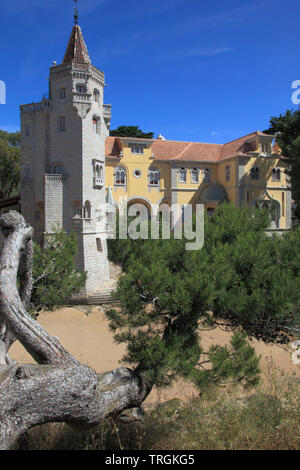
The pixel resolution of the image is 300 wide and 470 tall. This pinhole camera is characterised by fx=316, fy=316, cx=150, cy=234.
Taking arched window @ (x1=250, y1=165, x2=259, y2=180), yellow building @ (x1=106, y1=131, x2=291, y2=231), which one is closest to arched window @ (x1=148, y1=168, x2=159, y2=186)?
yellow building @ (x1=106, y1=131, x2=291, y2=231)

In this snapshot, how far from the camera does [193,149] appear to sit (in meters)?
35.8

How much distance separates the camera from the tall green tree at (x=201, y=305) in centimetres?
566

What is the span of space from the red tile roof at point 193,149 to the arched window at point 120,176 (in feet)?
4.84

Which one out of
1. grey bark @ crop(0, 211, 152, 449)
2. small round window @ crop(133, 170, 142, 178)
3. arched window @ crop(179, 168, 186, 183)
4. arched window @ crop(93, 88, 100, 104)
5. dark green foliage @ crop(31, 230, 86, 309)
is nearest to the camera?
grey bark @ crop(0, 211, 152, 449)

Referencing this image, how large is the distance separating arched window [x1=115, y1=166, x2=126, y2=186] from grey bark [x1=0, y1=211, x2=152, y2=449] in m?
27.0

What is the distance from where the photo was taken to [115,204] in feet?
103

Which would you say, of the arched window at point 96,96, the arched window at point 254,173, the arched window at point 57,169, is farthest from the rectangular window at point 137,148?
the arched window at point 254,173

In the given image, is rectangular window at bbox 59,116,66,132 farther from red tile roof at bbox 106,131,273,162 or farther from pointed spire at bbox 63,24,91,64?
red tile roof at bbox 106,131,273,162

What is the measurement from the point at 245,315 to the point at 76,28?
2951 centimetres

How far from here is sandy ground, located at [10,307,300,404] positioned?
1423 cm

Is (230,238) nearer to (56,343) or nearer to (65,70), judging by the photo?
(56,343)

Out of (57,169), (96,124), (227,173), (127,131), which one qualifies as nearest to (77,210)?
(57,169)

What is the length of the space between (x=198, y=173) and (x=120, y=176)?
8.82m

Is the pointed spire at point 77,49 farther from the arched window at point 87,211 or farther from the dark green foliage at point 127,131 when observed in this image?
the dark green foliage at point 127,131
